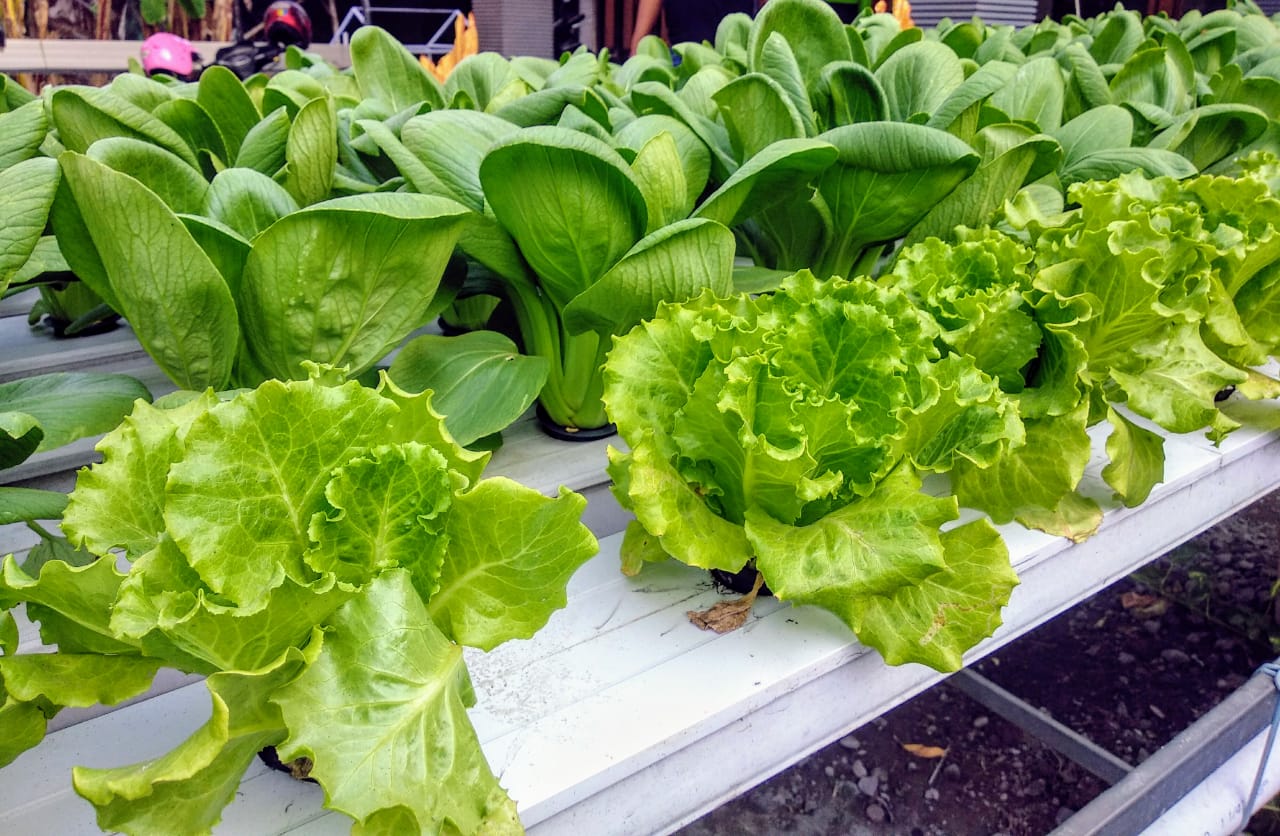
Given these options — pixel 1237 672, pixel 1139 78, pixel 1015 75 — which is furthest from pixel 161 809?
pixel 1237 672

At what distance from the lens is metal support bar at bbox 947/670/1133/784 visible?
5.41 feet

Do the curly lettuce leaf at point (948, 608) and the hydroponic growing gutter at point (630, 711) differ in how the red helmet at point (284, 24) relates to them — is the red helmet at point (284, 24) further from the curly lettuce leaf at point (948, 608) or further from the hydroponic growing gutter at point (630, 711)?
the curly lettuce leaf at point (948, 608)

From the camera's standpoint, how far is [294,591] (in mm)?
581

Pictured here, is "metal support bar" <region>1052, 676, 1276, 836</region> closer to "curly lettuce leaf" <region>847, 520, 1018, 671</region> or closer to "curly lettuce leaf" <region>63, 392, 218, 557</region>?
"curly lettuce leaf" <region>847, 520, 1018, 671</region>

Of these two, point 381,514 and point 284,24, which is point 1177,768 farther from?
point 284,24

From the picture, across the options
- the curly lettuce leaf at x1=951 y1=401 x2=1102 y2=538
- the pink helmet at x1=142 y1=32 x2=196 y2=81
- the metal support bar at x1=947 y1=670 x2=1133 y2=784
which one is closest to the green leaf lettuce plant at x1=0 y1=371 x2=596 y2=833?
the curly lettuce leaf at x1=951 y1=401 x2=1102 y2=538

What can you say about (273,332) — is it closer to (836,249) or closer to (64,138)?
(64,138)

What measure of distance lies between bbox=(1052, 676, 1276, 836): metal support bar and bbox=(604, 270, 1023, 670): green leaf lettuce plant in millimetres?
265

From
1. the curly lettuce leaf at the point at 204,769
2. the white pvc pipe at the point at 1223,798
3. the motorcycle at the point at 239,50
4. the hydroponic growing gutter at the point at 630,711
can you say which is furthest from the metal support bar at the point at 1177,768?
the motorcycle at the point at 239,50

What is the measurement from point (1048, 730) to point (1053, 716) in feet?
0.91

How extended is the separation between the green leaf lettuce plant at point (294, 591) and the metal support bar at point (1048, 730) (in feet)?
4.43

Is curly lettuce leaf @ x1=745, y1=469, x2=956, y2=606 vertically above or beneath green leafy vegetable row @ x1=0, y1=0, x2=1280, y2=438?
beneath

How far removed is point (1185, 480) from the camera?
1.19 meters

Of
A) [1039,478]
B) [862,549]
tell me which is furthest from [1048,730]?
[862,549]
